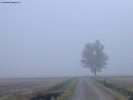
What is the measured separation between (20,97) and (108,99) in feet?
29.9

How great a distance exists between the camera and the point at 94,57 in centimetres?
11606

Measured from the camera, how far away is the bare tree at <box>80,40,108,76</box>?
115250 millimetres

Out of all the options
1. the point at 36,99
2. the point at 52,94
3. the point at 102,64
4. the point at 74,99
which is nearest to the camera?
the point at 74,99

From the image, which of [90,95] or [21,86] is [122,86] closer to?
[90,95]

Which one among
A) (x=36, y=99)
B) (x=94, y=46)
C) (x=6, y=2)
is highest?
(x=94, y=46)

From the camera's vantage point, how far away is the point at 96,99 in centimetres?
2694

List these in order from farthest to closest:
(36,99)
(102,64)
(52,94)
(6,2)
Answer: (102,64)
(52,94)
(36,99)
(6,2)

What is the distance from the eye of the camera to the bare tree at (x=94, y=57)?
115250 millimetres

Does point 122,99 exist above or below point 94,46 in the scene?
below

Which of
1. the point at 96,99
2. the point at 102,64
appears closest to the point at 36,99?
the point at 96,99

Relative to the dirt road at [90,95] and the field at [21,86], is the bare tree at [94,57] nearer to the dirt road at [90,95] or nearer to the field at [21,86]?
the field at [21,86]

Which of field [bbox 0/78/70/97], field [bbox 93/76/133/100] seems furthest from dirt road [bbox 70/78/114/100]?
field [bbox 0/78/70/97]

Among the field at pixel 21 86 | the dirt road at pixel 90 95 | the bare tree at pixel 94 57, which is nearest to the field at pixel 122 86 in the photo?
the dirt road at pixel 90 95

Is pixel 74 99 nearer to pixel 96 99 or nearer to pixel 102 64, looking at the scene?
pixel 96 99
